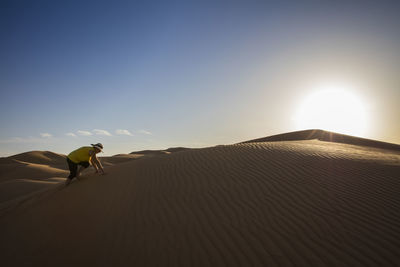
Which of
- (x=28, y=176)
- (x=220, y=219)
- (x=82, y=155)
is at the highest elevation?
(x=82, y=155)

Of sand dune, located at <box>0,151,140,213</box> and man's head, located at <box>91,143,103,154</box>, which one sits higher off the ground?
man's head, located at <box>91,143,103,154</box>

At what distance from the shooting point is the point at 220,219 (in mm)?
3611

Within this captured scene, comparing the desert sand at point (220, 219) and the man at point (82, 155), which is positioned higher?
the man at point (82, 155)

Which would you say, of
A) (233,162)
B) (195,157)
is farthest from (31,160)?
(233,162)

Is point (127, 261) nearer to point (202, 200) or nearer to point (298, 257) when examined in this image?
point (202, 200)

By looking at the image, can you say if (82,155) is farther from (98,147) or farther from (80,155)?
(98,147)

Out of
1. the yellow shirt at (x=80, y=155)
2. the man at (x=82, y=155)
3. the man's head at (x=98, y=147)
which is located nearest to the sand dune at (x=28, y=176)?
the man at (x=82, y=155)

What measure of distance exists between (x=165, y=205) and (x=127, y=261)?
143 centimetres

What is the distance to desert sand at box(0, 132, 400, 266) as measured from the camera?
2.85 metres

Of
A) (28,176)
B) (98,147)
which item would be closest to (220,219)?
(98,147)

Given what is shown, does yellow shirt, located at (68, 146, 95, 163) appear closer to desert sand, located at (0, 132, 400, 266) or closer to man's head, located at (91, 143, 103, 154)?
man's head, located at (91, 143, 103, 154)

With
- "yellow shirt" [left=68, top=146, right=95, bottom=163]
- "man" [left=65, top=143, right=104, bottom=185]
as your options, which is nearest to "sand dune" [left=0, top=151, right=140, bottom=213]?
"man" [left=65, top=143, right=104, bottom=185]

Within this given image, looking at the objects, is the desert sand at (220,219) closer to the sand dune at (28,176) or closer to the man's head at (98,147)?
the man's head at (98,147)

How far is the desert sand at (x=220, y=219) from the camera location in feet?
9.36
